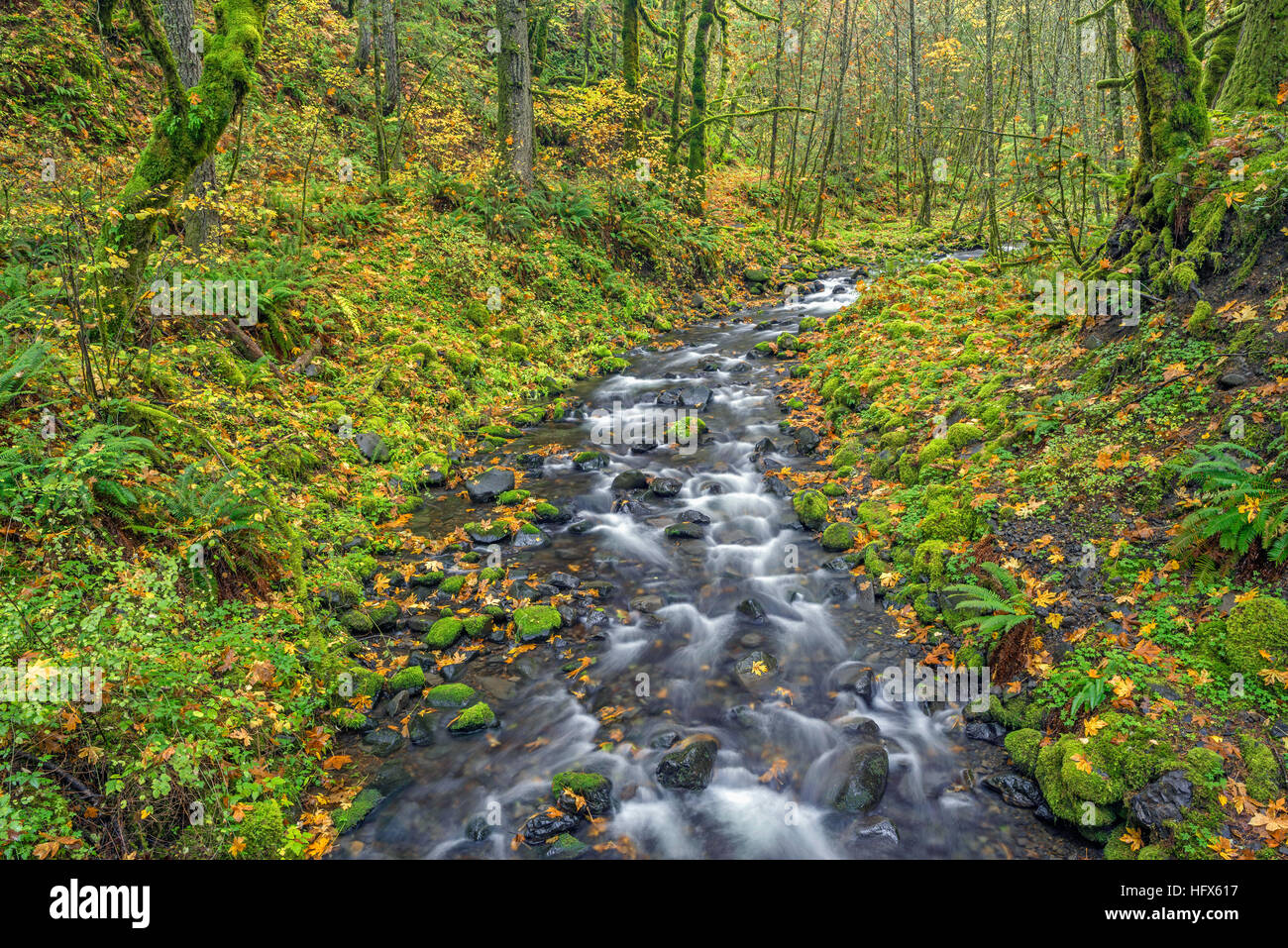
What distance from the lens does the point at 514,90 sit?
14.6 metres

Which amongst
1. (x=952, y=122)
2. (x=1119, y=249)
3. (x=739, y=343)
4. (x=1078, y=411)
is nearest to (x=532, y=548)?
(x=1078, y=411)

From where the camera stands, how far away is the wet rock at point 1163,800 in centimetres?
408

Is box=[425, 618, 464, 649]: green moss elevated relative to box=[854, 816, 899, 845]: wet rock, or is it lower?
elevated

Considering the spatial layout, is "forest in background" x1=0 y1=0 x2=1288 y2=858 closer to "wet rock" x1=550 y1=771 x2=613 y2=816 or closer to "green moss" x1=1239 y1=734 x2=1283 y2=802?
"green moss" x1=1239 y1=734 x2=1283 y2=802

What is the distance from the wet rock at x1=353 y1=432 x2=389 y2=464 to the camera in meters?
9.36

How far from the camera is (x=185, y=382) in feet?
24.7

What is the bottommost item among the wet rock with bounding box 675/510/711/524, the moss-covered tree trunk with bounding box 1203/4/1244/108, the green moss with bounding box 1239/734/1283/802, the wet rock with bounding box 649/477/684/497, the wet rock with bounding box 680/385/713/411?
the green moss with bounding box 1239/734/1283/802

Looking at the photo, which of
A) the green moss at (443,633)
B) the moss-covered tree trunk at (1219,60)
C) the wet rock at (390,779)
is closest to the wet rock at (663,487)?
the green moss at (443,633)

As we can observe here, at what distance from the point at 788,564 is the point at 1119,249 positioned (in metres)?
5.87

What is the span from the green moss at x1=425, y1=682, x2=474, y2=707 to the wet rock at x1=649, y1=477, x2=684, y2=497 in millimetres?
4712

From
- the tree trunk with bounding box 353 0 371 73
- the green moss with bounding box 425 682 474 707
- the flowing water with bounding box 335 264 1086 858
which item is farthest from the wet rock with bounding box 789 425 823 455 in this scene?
the tree trunk with bounding box 353 0 371 73

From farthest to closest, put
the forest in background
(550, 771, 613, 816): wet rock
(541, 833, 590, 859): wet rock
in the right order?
(550, 771, 613, 816): wet rock < (541, 833, 590, 859): wet rock < the forest in background

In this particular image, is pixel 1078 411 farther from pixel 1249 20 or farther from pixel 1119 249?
pixel 1249 20

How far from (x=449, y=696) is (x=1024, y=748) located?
4875 millimetres
